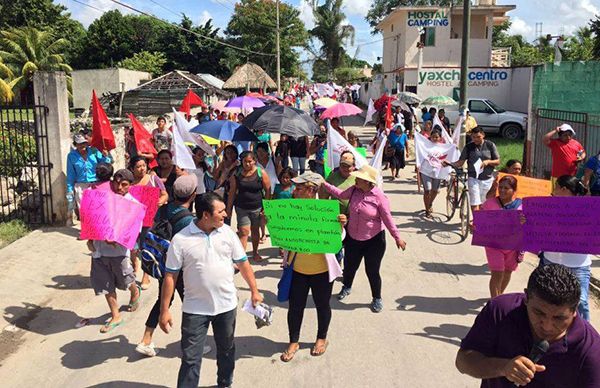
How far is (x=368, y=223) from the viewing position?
18.3 ft

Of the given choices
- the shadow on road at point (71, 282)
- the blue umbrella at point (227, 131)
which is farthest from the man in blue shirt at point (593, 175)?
the shadow on road at point (71, 282)

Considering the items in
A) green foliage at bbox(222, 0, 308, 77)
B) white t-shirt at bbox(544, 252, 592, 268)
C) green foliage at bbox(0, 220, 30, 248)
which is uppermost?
green foliage at bbox(222, 0, 308, 77)

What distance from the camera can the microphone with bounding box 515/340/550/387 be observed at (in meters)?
1.97

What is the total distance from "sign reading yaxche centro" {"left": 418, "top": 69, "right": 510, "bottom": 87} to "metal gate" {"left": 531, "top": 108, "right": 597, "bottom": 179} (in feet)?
43.4

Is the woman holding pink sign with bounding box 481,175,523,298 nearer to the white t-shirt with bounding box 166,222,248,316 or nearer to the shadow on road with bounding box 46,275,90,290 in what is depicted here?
the white t-shirt with bounding box 166,222,248,316

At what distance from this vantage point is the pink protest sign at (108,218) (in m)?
5.11

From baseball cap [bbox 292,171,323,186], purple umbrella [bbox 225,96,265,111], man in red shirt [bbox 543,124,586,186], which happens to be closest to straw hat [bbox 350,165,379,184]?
baseball cap [bbox 292,171,323,186]

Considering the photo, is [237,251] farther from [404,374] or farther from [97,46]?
[97,46]

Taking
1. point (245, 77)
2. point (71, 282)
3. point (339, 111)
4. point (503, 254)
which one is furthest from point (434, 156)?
point (245, 77)

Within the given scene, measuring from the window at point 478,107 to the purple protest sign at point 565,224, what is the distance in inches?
729

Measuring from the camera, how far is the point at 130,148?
10.9 m

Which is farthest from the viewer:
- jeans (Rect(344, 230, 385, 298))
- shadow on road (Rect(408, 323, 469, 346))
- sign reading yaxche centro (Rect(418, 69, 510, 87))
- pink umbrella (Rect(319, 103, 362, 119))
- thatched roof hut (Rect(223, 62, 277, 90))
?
thatched roof hut (Rect(223, 62, 277, 90))

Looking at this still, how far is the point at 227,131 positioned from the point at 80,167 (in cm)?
236

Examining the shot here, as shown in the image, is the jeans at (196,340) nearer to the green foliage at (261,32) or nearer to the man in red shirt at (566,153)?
the man in red shirt at (566,153)
